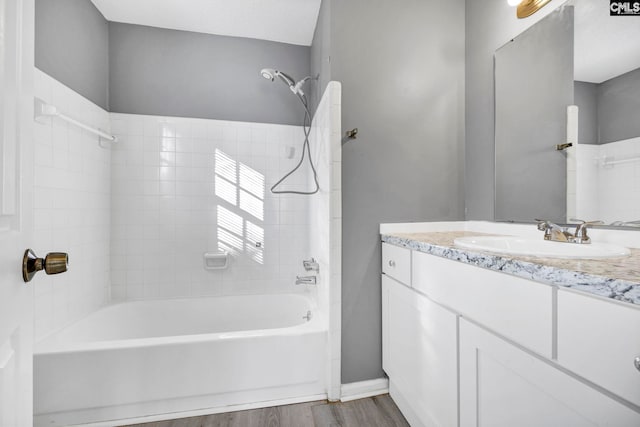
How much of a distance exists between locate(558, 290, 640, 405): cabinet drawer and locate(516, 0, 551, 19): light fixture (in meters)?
1.37

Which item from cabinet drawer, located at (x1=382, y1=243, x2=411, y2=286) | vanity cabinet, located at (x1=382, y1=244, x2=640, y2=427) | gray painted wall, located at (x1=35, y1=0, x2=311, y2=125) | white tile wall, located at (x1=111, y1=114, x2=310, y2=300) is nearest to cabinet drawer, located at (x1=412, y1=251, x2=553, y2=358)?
vanity cabinet, located at (x1=382, y1=244, x2=640, y2=427)

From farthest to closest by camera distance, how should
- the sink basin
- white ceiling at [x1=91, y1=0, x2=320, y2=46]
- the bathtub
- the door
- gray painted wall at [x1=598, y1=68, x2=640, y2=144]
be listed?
white ceiling at [x1=91, y1=0, x2=320, y2=46] < the bathtub < gray painted wall at [x1=598, y1=68, x2=640, y2=144] < the sink basin < the door

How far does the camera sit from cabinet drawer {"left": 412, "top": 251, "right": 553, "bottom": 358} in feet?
2.34

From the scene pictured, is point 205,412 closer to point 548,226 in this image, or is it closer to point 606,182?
point 548,226

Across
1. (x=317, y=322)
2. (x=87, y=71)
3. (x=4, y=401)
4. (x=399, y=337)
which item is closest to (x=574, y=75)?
(x=399, y=337)

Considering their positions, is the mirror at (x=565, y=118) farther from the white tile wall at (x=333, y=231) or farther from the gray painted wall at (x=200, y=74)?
the gray painted wall at (x=200, y=74)

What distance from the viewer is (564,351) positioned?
0.66m

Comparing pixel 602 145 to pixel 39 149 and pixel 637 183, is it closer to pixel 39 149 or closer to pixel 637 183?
pixel 637 183

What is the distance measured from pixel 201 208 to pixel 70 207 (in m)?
0.80

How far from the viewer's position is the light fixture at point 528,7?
129 cm

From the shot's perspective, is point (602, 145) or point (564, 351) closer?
point (564, 351)

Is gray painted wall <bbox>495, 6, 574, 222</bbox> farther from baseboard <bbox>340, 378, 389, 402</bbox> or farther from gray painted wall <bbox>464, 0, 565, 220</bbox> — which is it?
baseboard <bbox>340, 378, 389, 402</bbox>

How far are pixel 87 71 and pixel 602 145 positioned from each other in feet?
9.51

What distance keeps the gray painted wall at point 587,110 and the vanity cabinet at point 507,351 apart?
78cm
